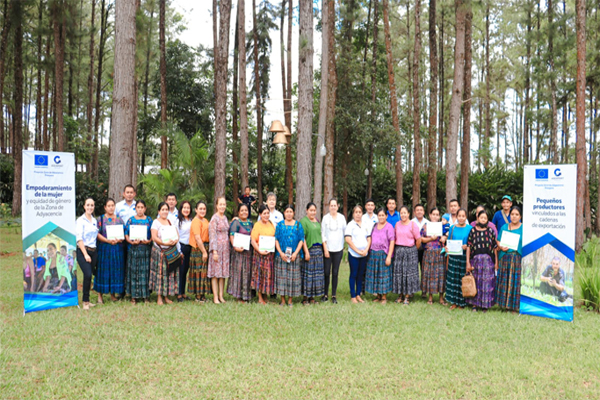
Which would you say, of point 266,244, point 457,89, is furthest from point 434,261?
point 457,89

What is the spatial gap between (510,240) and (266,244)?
3.57 metres

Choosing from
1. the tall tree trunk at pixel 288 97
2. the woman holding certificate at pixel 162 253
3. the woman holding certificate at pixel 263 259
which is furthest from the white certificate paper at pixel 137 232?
the tall tree trunk at pixel 288 97

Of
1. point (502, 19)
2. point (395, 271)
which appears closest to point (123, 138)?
point (395, 271)

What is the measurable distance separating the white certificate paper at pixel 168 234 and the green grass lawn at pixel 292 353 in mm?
996

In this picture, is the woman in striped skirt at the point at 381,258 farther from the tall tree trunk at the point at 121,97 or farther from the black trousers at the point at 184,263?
the tall tree trunk at the point at 121,97

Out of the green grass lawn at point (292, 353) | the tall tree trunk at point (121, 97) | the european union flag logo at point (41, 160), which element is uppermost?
the tall tree trunk at point (121, 97)

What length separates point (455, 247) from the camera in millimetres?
6820

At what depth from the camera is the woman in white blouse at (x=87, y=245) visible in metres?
6.46

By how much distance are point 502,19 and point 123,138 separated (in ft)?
83.5

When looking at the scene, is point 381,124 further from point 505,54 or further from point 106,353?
point 505,54

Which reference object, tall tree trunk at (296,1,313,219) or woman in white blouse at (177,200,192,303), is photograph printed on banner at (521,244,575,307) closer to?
tall tree trunk at (296,1,313,219)

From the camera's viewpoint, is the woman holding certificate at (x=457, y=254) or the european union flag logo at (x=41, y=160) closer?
the european union flag logo at (x=41, y=160)

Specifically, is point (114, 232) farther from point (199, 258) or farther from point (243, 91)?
point (243, 91)

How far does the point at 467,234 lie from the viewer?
6.84m
